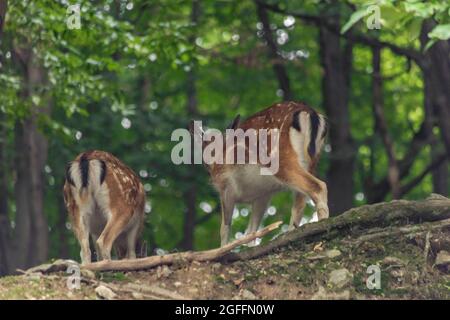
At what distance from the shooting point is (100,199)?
11953 mm

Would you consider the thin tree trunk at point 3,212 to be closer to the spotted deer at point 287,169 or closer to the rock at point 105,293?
the spotted deer at point 287,169

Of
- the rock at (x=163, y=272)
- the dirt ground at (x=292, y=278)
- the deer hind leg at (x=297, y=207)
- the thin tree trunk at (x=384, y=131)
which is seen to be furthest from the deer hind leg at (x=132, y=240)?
the thin tree trunk at (x=384, y=131)

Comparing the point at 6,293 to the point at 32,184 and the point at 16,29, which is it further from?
the point at 32,184

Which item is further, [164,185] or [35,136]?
[164,185]

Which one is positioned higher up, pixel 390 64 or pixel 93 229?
pixel 390 64

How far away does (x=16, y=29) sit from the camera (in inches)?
563

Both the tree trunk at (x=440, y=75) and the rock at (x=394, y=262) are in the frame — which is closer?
the rock at (x=394, y=262)

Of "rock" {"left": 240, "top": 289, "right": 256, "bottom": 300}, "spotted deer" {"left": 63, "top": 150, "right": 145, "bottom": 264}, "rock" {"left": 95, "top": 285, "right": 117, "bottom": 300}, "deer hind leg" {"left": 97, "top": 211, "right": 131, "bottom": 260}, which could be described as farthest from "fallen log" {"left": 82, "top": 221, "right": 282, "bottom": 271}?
"deer hind leg" {"left": 97, "top": 211, "right": 131, "bottom": 260}

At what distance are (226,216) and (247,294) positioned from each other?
3.17 m

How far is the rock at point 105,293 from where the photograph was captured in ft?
29.9

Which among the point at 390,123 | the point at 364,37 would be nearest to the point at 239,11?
the point at 364,37

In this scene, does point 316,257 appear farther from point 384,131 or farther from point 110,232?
point 384,131

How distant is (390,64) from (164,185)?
22.9 ft
